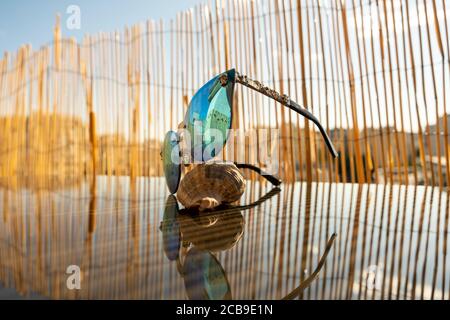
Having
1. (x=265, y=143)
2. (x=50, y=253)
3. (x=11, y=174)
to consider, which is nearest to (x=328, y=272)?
(x=50, y=253)

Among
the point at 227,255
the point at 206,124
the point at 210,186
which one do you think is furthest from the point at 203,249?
the point at 206,124

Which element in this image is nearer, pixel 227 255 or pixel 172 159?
pixel 227 255

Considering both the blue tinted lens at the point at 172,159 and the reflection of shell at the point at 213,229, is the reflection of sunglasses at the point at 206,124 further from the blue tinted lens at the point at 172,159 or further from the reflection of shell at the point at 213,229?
the reflection of shell at the point at 213,229

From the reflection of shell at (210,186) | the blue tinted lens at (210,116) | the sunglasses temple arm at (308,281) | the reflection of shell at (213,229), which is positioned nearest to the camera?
the sunglasses temple arm at (308,281)

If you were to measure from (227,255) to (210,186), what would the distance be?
0.86ft

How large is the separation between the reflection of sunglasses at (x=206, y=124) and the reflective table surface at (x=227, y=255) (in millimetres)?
174

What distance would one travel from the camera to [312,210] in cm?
49

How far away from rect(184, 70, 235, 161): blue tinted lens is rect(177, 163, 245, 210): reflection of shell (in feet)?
0.26

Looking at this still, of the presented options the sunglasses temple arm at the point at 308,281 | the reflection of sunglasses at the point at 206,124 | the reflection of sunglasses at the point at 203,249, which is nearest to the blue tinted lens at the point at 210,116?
the reflection of sunglasses at the point at 206,124

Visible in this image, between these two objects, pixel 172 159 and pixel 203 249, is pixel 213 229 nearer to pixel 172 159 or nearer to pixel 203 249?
pixel 203 249

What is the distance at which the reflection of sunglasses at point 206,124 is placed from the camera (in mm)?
592

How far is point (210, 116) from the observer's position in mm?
594

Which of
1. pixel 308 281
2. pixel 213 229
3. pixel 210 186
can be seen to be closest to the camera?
pixel 308 281

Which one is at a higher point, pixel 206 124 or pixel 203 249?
pixel 206 124
